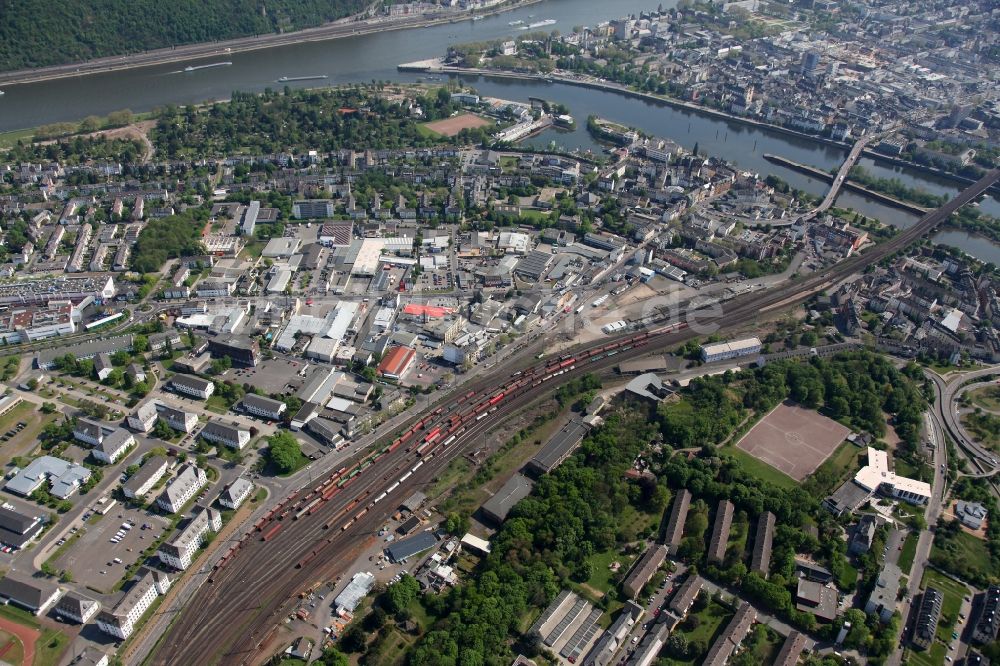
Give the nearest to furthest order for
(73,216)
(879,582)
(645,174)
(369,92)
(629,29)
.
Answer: (879,582) < (73,216) < (645,174) < (369,92) < (629,29)

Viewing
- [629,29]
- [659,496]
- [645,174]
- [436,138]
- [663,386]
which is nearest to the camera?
[659,496]

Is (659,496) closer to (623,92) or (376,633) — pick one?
(376,633)

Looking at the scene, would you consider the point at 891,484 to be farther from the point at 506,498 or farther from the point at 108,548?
the point at 108,548

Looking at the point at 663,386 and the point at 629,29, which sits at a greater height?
the point at 629,29

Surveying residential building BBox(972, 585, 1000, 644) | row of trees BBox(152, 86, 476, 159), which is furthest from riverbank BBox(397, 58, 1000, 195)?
residential building BBox(972, 585, 1000, 644)

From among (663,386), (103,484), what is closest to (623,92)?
(663,386)

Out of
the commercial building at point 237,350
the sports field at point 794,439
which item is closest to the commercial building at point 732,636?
the sports field at point 794,439

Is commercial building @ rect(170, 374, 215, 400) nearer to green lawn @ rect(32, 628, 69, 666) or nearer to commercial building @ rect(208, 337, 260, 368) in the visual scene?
commercial building @ rect(208, 337, 260, 368)
